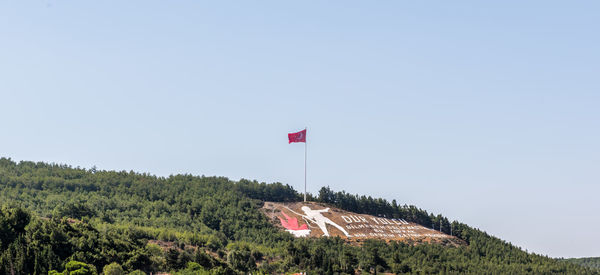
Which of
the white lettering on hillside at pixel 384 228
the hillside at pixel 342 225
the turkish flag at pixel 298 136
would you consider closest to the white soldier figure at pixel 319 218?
the hillside at pixel 342 225

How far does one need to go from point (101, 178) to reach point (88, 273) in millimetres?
86259

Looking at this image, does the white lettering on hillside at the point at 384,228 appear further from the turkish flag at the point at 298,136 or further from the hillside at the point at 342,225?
the turkish flag at the point at 298,136

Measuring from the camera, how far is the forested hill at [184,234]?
84625mm

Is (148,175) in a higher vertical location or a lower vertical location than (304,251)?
higher

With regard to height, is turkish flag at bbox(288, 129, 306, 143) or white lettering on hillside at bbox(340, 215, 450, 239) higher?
turkish flag at bbox(288, 129, 306, 143)

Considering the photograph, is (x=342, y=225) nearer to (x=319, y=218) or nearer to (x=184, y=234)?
(x=319, y=218)

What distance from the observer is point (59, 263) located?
259 ft

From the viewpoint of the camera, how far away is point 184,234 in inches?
4313

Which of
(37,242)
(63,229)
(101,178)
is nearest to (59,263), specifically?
(37,242)

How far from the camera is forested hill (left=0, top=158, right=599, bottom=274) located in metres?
84.6

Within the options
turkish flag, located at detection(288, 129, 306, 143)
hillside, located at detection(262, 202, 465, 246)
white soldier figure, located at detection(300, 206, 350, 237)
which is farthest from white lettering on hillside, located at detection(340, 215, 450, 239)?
turkish flag, located at detection(288, 129, 306, 143)

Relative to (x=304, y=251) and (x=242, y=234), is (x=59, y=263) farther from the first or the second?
(x=242, y=234)

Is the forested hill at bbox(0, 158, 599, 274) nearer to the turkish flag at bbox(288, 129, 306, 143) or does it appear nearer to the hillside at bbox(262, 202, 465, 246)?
the hillside at bbox(262, 202, 465, 246)

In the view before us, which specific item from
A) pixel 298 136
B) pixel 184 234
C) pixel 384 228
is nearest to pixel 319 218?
pixel 384 228
